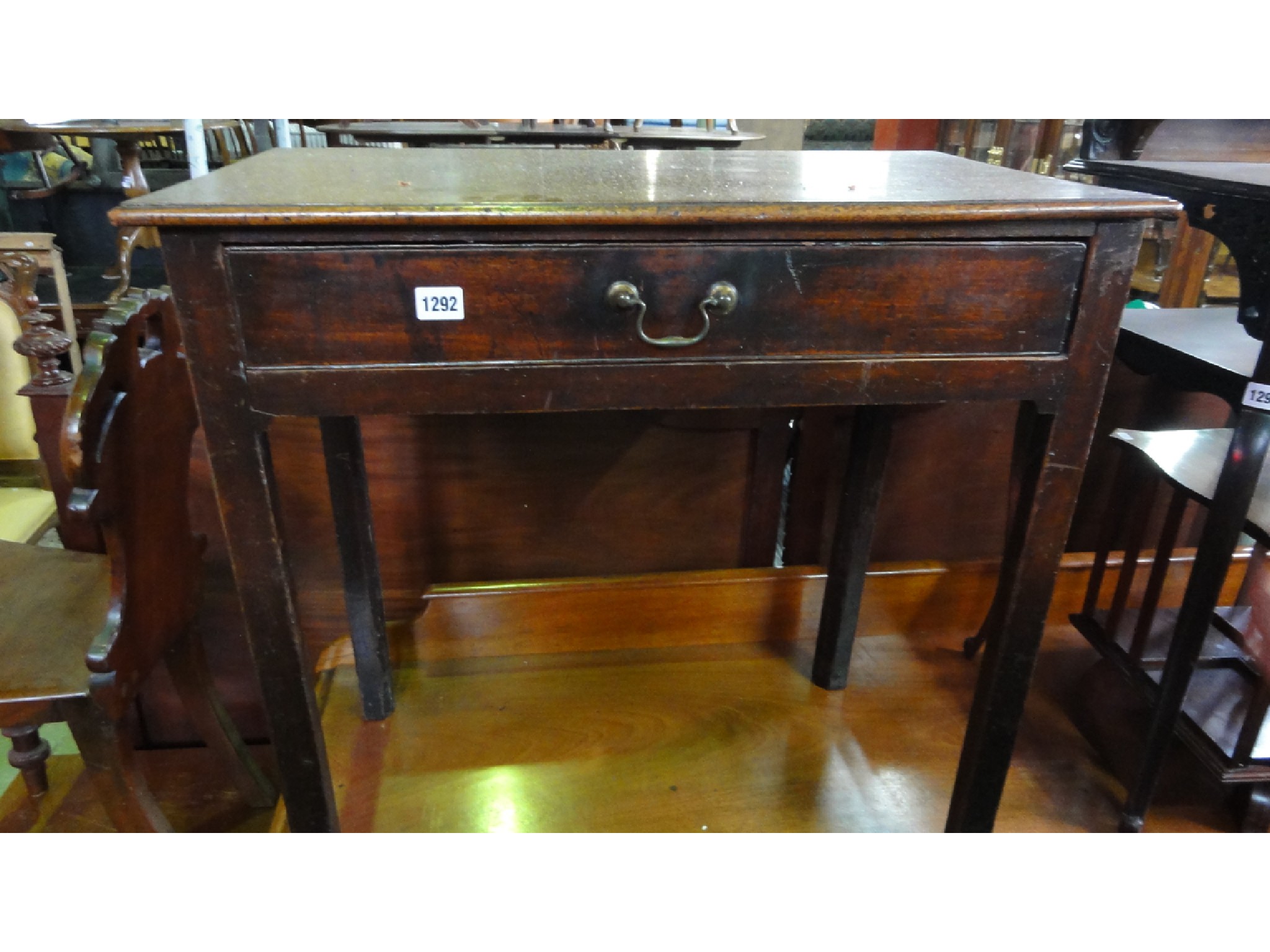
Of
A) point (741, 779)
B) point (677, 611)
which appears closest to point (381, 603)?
point (677, 611)

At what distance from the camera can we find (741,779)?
1033mm

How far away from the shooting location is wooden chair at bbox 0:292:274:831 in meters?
0.78

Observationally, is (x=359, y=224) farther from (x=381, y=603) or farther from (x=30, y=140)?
(x=30, y=140)

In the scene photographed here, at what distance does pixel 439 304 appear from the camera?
610mm

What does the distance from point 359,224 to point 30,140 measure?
242cm

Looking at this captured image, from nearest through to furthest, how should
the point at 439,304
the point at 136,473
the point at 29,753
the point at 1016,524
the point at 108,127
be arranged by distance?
the point at 439,304, the point at 1016,524, the point at 136,473, the point at 29,753, the point at 108,127

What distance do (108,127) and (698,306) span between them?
238 centimetres

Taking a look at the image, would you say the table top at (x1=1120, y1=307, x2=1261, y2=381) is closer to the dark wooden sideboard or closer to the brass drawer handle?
the dark wooden sideboard

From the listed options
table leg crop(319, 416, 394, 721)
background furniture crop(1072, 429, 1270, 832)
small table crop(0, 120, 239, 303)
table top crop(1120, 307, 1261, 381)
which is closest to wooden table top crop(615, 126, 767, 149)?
small table crop(0, 120, 239, 303)

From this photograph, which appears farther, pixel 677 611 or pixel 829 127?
pixel 829 127

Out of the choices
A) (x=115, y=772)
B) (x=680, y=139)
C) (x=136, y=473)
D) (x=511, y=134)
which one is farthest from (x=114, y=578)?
(x=680, y=139)

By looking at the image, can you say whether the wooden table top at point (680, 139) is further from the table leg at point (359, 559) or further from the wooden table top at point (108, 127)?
A: the table leg at point (359, 559)

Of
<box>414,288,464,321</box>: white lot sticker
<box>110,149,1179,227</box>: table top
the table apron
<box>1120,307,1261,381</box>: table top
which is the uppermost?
<box>110,149,1179,227</box>: table top

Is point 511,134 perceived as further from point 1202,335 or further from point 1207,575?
point 1207,575
